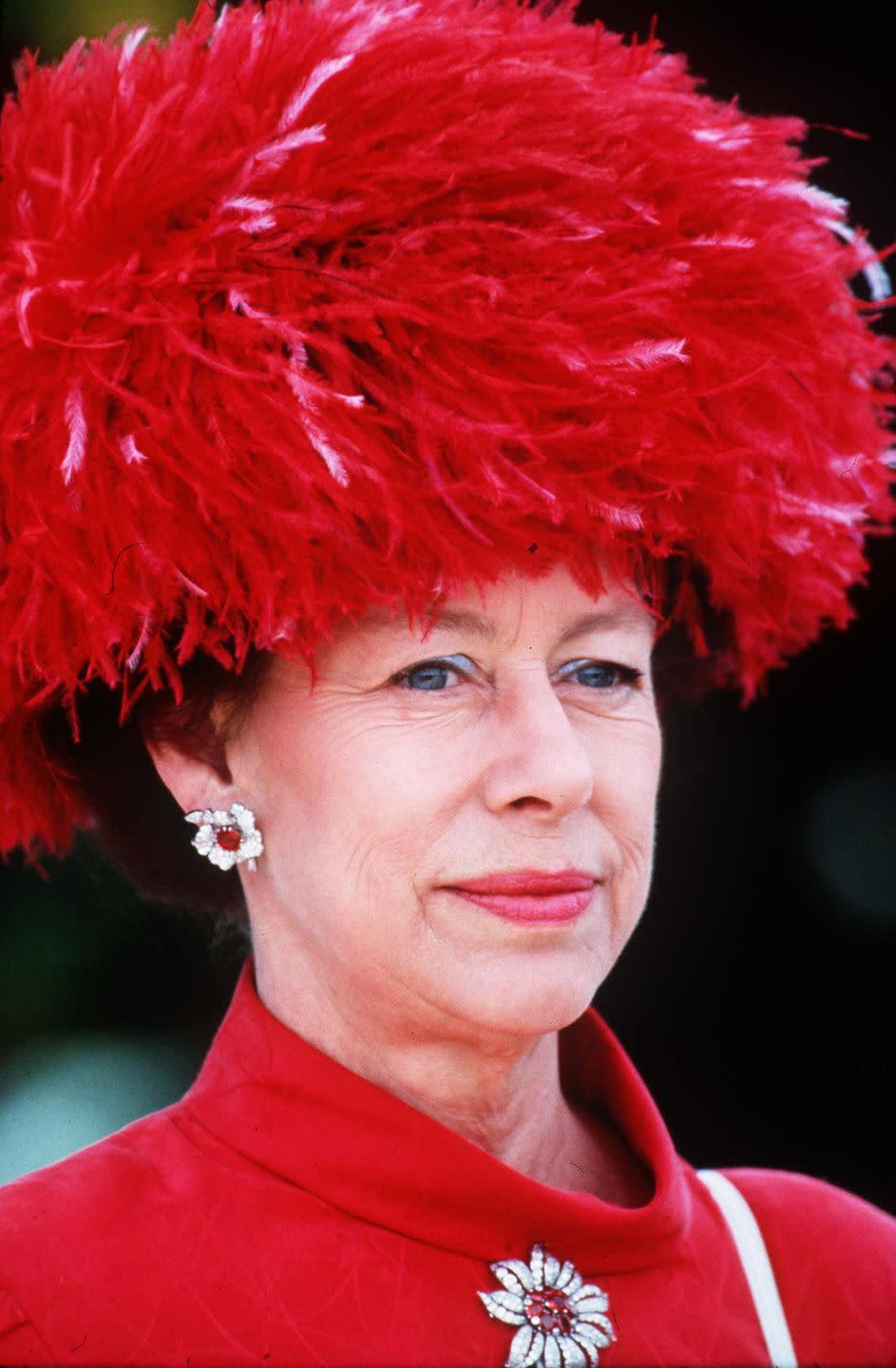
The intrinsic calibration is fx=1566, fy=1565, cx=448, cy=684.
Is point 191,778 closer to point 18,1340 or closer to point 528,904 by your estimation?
point 528,904

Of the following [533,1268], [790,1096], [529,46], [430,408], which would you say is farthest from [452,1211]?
[790,1096]

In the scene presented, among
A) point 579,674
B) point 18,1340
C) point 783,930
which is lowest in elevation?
point 783,930

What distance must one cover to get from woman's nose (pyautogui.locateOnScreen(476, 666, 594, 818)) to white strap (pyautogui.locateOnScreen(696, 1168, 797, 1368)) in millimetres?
567

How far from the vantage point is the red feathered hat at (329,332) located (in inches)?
51.4

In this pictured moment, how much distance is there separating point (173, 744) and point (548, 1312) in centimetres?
65

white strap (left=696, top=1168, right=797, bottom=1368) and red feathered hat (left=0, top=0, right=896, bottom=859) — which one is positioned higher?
red feathered hat (left=0, top=0, right=896, bottom=859)

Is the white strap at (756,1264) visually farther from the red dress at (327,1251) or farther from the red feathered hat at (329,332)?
the red feathered hat at (329,332)

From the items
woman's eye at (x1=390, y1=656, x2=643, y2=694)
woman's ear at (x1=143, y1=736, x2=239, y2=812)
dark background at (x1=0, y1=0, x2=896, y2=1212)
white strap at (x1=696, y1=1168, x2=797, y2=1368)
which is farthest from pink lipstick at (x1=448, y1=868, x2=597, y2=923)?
dark background at (x1=0, y1=0, x2=896, y2=1212)

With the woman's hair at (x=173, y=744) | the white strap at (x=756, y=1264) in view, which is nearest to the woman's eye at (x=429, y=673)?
the woman's hair at (x=173, y=744)

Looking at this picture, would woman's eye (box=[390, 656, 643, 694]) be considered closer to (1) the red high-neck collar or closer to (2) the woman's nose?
(2) the woman's nose

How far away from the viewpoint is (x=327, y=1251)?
1401 mm

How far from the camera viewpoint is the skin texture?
4.61 ft

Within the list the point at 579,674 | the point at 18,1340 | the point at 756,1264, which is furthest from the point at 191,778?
the point at 756,1264

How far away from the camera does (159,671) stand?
1.51m
